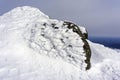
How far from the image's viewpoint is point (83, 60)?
1234cm

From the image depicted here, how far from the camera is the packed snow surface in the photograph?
36.5ft

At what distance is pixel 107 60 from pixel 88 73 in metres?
2.85

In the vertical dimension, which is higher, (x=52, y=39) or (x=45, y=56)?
(x=52, y=39)

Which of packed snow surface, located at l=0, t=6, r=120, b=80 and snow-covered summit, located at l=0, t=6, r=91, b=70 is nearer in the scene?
packed snow surface, located at l=0, t=6, r=120, b=80

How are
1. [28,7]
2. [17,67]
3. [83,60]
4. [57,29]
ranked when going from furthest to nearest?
1. [28,7]
2. [57,29]
3. [83,60]
4. [17,67]

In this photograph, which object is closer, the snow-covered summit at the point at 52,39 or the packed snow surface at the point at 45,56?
the packed snow surface at the point at 45,56

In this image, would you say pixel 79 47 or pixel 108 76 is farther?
pixel 79 47

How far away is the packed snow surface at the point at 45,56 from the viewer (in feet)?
36.5

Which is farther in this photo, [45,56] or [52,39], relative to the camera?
[52,39]

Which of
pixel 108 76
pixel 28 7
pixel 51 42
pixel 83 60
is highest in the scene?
pixel 28 7

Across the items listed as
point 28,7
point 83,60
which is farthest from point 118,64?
point 28,7

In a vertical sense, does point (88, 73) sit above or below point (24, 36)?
below

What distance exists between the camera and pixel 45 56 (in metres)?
12.7

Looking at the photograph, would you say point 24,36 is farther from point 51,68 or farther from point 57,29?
point 51,68
